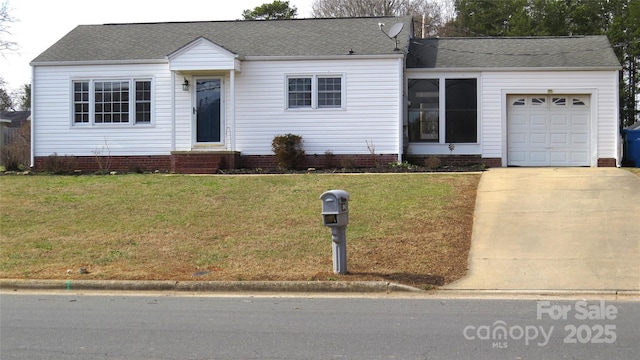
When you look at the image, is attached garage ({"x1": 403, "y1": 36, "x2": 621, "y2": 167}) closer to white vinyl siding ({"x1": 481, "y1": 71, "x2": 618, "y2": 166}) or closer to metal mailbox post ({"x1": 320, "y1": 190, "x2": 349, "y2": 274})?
white vinyl siding ({"x1": 481, "y1": 71, "x2": 618, "y2": 166})

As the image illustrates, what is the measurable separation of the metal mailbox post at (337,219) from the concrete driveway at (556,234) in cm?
162

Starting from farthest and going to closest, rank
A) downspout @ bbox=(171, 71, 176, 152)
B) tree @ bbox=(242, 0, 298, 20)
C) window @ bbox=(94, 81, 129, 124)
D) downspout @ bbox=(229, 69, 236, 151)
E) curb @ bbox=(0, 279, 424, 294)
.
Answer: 1. tree @ bbox=(242, 0, 298, 20)
2. window @ bbox=(94, 81, 129, 124)
3. downspout @ bbox=(171, 71, 176, 152)
4. downspout @ bbox=(229, 69, 236, 151)
5. curb @ bbox=(0, 279, 424, 294)

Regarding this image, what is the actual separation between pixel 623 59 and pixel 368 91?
71.1 ft

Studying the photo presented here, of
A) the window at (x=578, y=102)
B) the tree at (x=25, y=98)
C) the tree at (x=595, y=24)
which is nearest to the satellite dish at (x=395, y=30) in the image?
the window at (x=578, y=102)

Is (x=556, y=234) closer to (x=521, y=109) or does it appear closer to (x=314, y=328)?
(x=314, y=328)

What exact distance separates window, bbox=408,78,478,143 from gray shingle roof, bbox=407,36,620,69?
23.5 inches

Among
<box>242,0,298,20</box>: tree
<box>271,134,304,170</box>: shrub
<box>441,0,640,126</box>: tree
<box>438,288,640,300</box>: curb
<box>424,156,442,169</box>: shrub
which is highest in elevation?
<box>242,0,298,20</box>: tree

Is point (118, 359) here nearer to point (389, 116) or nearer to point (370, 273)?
point (370, 273)

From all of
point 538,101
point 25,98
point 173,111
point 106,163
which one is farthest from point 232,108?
point 25,98

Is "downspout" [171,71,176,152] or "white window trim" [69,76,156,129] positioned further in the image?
"white window trim" [69,76,156,129]

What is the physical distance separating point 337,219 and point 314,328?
258cm

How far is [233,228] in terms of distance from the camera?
1328 centimetres

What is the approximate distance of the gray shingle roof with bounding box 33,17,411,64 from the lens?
21625 millimetres

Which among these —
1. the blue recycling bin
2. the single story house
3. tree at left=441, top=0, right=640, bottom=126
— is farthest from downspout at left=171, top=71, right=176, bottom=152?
tree at left=441, top=0, right=640, bottom=126
